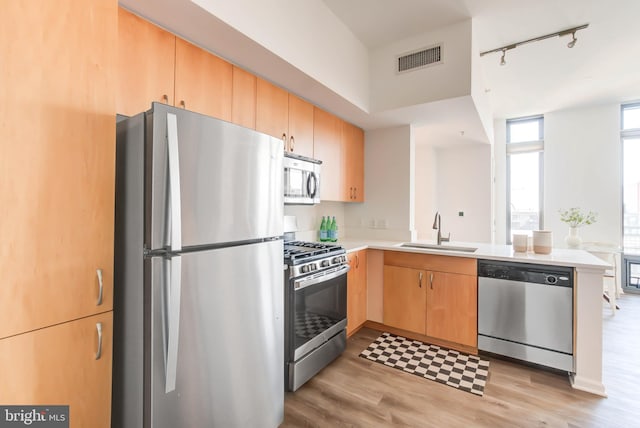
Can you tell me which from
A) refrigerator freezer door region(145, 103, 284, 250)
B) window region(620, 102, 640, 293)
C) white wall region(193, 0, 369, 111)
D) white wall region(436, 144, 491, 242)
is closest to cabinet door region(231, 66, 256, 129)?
white wall region(193, 0, 369, 111)

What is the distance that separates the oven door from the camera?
198 cm

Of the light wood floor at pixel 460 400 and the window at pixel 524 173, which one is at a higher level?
the window at pixel 524 173

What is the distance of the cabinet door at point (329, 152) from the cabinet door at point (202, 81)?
1088mm

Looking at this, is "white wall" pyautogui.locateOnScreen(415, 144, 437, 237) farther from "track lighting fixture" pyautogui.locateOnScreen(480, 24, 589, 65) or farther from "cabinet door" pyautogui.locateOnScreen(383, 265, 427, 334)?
"cabinet door" pyautogui.locateOnScreen(383, 265, 427, 334)

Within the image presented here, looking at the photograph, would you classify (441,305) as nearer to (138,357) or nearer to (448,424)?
(448,424)

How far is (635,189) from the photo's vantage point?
450 centimetres

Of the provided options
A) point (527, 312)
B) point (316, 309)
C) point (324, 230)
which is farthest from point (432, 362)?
point (324, 230)

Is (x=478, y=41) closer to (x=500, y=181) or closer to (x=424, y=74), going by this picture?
(x=424, y=74)

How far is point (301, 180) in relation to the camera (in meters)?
2.54

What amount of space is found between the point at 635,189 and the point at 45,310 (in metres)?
7.04

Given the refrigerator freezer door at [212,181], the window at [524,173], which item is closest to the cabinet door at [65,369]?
the refrigerator freezer door at [212,181]

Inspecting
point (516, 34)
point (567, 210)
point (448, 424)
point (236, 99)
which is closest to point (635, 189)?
point (567, 210)

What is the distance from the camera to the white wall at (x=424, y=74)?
2.48 metres

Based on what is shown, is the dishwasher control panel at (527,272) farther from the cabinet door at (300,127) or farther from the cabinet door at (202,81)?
the cabinet door at (202,81)
